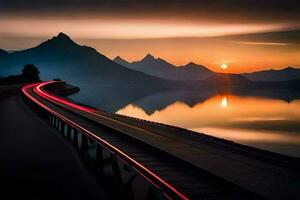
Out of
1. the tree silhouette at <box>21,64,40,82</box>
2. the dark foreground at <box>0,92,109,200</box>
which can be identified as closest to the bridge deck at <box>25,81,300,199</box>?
the dark foreground at <box>0,92,109,200</box>

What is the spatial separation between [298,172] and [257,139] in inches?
2201

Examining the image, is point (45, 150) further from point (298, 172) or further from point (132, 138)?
point (298, 172)

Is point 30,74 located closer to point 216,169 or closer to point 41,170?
point 41,170

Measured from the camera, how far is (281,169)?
1252 centimetres

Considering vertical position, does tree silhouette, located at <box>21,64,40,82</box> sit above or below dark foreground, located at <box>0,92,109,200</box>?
below

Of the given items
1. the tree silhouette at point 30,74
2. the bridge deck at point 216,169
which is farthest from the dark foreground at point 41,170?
the tree silhouette at point 30,74

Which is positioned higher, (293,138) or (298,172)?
(298,172)

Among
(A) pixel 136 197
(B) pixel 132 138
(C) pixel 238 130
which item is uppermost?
(B) pixel 132 138

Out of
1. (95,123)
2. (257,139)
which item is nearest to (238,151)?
(95,123)

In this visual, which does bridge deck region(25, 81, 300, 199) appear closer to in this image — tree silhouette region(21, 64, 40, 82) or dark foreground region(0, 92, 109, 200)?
dark foreground region(0, 92, 109, 200)

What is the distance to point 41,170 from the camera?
17.0 metres

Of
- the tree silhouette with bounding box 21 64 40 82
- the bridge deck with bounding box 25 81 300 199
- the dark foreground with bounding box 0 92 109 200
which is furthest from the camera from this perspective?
the tree silhouette with bounding box 21 64 40 82

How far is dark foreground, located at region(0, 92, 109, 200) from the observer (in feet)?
45.2

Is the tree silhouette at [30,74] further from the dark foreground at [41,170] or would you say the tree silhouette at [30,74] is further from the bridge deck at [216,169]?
the bridge deck at [216,169]
